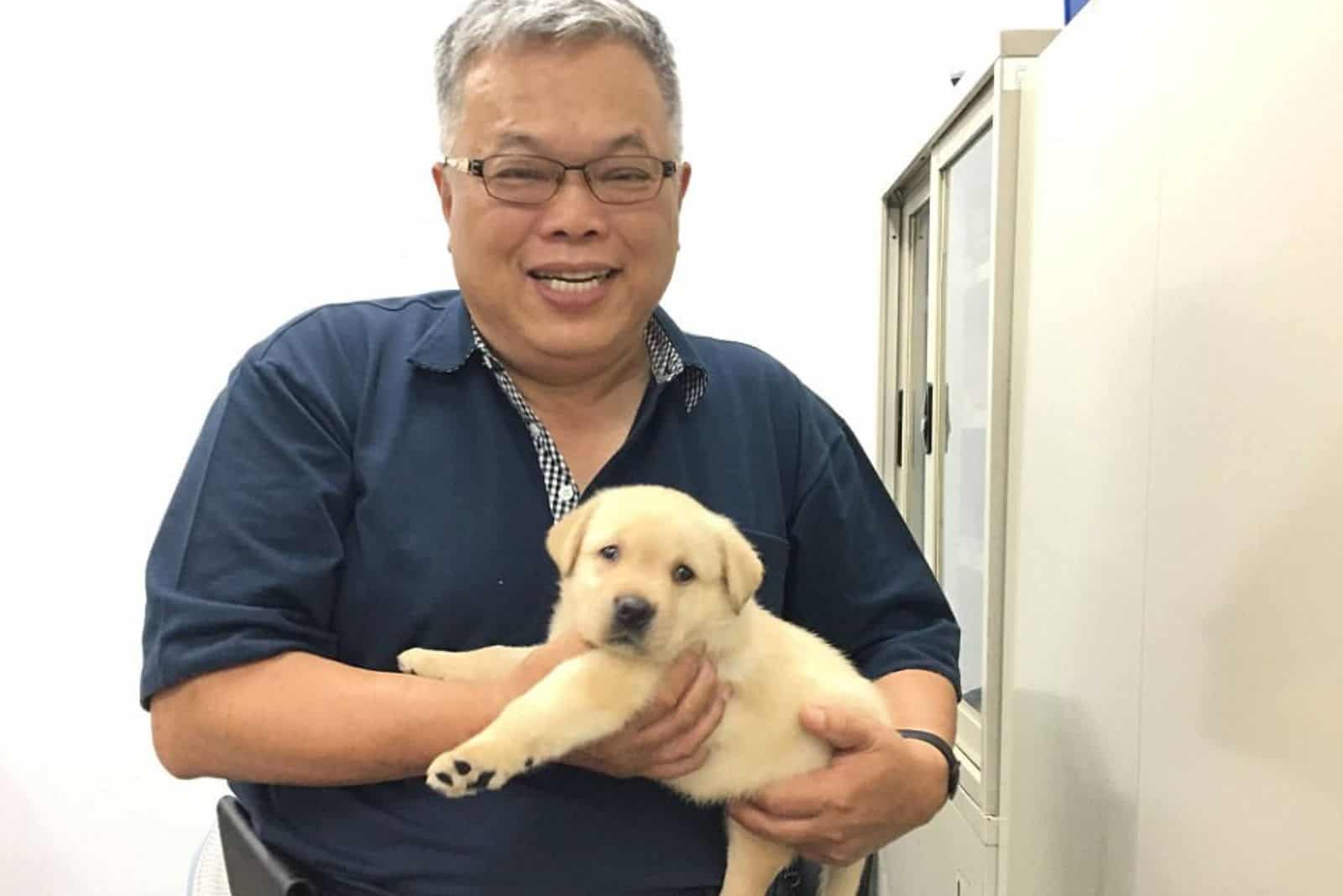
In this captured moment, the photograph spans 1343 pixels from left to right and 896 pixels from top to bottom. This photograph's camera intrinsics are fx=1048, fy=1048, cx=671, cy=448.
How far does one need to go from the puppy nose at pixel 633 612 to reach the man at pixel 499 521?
0.23ft

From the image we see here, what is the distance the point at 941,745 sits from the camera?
114 cm

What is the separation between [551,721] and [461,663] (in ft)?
0.52

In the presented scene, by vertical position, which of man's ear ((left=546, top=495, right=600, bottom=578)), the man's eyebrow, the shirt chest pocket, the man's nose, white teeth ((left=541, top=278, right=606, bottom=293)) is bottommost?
the shirt chest pocket

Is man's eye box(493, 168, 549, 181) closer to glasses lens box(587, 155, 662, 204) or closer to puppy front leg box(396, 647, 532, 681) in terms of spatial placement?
glasses lens box(587, 155, 662, 204)

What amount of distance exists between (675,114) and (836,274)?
1.63m

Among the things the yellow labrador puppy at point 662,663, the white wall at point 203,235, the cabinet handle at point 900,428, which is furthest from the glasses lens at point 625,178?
the cabinet handle at point 900,428

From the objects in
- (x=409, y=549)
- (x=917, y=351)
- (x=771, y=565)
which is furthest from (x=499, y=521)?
(x=917, y=351)

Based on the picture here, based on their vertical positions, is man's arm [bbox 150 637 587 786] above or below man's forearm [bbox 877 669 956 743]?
above

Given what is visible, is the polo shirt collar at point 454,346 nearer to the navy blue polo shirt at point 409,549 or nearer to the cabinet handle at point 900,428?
the navy blue polo shirt at point 409,549

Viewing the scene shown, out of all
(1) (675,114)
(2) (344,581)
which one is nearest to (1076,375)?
(1) (675,114)

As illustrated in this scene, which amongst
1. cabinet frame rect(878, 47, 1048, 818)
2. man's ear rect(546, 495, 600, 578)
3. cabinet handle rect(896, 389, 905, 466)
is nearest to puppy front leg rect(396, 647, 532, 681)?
man's ear rect(546, 495, 600, 578)

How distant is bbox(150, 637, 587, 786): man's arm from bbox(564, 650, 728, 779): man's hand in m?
0.11

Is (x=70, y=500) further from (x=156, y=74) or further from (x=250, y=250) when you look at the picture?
(x=156, y=74)

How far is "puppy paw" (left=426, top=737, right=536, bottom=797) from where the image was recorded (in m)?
0.88
